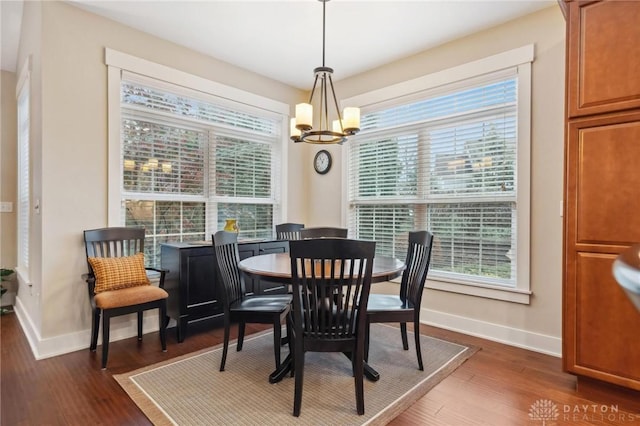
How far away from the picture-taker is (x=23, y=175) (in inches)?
143

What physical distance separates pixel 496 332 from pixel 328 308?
6.58ft

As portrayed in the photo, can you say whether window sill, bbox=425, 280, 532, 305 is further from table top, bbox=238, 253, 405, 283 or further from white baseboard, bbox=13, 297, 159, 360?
white baseboard, bbox=13, 297, 159, 360

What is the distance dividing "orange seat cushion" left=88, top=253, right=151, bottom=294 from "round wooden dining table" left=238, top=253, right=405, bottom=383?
40.9 inches

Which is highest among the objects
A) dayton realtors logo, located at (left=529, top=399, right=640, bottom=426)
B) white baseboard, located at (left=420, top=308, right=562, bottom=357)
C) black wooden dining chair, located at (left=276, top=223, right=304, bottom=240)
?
black wooden dining chair, located at (left=276, top=223, right=304, bottom=240)

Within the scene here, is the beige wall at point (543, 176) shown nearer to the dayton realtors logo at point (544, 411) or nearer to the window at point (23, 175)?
the dayton realtors logo at point (544, 411)

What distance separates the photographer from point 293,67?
4.09 meters

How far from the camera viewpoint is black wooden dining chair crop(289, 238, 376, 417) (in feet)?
6.11

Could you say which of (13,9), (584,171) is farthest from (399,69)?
(13,9)

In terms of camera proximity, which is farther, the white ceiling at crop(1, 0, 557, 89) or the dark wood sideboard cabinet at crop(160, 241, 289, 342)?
the dark wood sideboard cabinet at crop(160, 241, 289, 342)

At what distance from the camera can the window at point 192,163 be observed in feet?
10.8

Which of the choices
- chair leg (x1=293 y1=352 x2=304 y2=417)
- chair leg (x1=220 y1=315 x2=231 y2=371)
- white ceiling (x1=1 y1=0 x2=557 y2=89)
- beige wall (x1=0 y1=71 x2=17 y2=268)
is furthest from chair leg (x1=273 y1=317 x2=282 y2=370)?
beige wall (x1=0 y1=71 x2=17 y2=268)

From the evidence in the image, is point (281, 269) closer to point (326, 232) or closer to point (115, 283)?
point (326, 232)

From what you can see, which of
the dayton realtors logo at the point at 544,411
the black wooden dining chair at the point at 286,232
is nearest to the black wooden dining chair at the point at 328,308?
the dayton realtors logo at the point at 544,411

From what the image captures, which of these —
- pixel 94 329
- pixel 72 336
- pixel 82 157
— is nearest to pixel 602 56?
pixel 82 157
